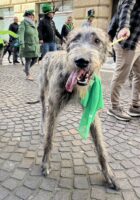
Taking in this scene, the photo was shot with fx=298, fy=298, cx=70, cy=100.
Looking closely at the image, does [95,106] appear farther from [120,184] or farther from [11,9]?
[11,9]

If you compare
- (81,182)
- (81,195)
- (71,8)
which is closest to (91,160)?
(81,182)

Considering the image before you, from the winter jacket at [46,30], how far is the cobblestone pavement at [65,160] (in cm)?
506

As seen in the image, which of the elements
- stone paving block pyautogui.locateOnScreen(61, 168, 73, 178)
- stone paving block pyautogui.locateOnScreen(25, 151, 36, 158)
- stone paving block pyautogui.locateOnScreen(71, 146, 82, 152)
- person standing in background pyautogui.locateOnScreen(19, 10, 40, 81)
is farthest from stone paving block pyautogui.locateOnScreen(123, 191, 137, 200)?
person standing in background pyautogui.locateOnScreen(19, 10, 40, 81)

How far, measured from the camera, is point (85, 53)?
2.55m

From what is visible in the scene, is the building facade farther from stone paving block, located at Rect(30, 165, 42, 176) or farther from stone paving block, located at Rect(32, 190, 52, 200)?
stone paving block, located at Rect(32, 190, 52, 200)

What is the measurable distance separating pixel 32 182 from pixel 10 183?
229 millimetres

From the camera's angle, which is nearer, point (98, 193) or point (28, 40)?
point (98, 193)

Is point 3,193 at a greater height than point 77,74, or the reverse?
point 77,74

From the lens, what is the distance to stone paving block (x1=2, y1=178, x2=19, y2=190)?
3.06m

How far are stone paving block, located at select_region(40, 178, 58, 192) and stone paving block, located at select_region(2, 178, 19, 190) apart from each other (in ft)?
0.91

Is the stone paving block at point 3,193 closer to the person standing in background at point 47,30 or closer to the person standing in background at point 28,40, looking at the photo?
the person standing in background at point 28,40

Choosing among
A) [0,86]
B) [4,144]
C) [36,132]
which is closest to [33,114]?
[36,132]

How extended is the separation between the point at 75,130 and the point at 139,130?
1.01 metres

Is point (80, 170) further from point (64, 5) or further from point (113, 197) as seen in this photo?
point (64, 5)
